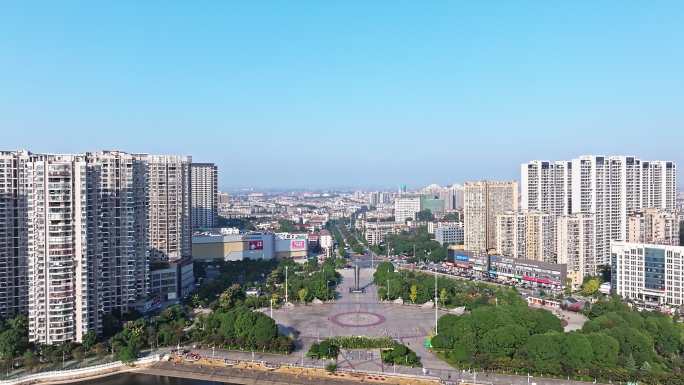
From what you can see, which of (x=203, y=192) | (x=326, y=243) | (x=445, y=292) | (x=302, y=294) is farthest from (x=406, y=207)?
(x=302, y=294)

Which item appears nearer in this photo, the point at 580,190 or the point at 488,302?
the point at 488,302

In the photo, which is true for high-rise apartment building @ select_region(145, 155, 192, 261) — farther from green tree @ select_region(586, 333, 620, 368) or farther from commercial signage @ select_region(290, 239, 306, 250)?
green tree @ select_region(586, 333, 620, 368)

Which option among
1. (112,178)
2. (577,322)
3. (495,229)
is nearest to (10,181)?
(112,178)

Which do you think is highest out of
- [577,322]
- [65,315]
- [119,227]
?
[119,227]

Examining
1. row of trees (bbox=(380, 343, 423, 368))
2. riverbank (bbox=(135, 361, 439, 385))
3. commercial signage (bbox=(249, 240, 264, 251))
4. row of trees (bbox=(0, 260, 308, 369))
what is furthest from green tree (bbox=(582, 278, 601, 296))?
commercial signage (bbox=(249, 240, 264, 251))

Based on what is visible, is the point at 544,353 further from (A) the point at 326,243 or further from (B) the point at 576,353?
(A) the point at 326,243

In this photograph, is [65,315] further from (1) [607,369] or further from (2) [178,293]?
(1) [607,369]
